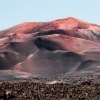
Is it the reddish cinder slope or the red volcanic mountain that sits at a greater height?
the reddish cinder slope

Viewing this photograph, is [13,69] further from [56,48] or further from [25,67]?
[56,48]

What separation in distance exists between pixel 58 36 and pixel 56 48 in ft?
29.1

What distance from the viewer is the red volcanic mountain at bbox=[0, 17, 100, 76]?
14362 centimetres

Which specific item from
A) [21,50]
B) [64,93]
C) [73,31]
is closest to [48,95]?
[64,93]

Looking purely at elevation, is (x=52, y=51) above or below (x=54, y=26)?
below

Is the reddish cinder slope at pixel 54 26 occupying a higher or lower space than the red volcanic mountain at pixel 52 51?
higher

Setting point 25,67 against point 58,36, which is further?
point 58,36

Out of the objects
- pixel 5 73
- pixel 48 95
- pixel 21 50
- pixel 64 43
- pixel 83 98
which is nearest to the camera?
pixel 83 98

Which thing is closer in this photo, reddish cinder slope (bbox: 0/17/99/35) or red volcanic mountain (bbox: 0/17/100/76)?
red volcanic mountain (bbox: 0/17/100/76)

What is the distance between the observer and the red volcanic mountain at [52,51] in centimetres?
14362

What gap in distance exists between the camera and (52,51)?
523 feet

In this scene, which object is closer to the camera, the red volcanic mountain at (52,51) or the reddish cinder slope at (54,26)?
the red volcanic mountain at (52,51)

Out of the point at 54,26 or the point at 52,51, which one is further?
the point at 54,26

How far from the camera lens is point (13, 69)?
5610 inches
